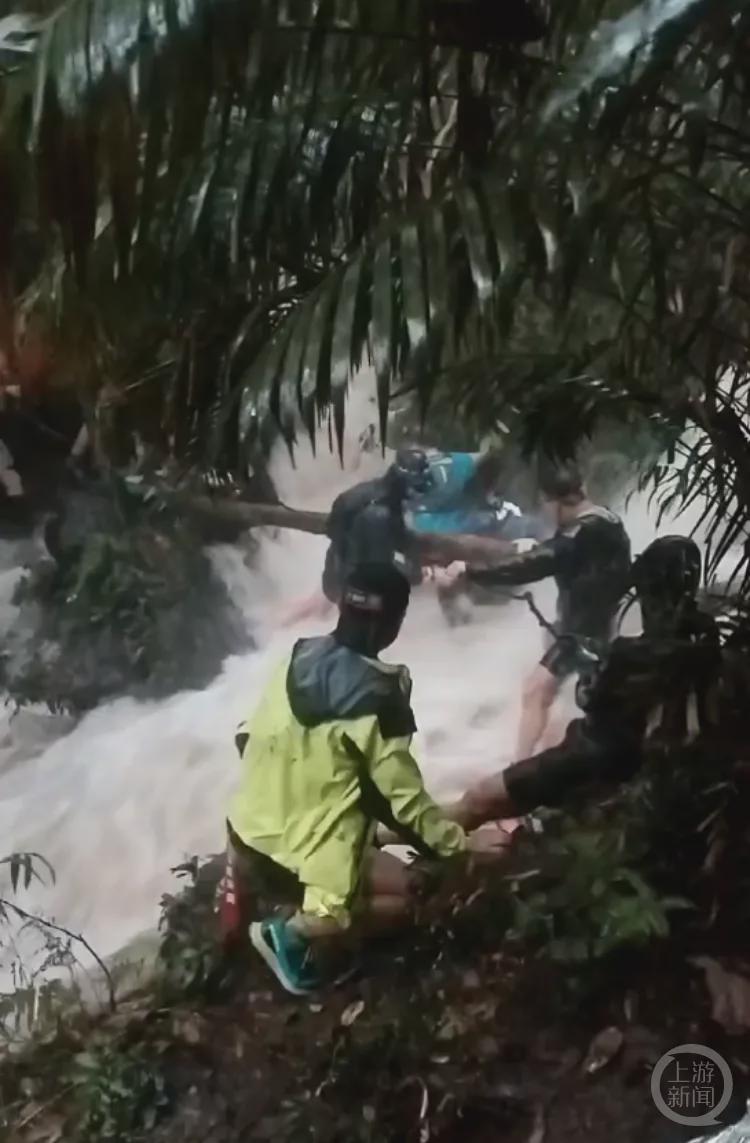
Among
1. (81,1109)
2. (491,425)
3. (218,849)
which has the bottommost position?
(81,1109)

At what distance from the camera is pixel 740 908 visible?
1.22 meters

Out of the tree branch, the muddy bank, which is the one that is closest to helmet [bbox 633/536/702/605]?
the muddy bank

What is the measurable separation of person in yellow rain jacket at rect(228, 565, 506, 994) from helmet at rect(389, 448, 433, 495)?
0.08m

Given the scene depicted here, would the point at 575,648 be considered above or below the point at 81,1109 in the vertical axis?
above

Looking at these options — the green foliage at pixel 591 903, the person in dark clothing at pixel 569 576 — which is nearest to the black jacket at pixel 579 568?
the person in dark clothing at pixel 569 576

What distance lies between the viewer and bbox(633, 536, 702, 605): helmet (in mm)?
1189

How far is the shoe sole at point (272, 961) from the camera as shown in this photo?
1207 mm

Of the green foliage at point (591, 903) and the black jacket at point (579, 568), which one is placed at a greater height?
the black jacket at point (579, 568)

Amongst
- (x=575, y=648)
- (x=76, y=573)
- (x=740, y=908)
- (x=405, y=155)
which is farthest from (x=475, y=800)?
(x=405, y=155)

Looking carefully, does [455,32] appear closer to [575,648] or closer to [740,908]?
[575,648]

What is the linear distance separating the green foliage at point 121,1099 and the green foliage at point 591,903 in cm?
37

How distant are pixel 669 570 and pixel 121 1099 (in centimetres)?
72

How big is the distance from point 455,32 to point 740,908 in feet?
2.70

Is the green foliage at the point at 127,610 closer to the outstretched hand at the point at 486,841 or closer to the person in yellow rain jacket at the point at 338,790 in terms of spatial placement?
the person in yellow rain jacket at the point at 338,790
